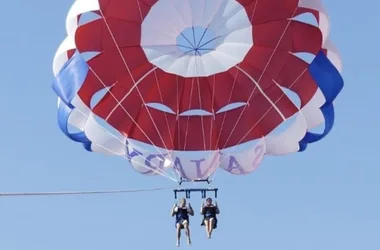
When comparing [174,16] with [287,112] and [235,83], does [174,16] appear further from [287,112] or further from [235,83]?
[287,112]

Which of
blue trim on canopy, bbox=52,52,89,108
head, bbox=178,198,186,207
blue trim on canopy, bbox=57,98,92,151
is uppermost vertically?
blue trim on canopy, bbox=52,52,89,108

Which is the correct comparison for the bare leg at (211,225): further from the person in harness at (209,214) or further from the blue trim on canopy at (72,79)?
the blue trim on canopy at (72,79)

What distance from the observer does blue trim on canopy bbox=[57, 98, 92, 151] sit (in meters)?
15.1

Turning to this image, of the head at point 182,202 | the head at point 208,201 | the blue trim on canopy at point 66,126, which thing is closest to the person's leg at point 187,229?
the head at point 182,202

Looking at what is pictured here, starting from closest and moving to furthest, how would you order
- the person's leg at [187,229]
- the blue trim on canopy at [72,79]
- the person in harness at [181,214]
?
the person's leg at [187,229], the person in harness at [181,214], the blue trim on canopy at [72,79]

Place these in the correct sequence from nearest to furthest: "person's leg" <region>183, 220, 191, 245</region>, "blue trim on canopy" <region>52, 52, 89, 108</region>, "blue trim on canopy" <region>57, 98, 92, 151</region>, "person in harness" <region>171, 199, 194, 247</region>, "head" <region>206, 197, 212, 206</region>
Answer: "person's leg" <region>183, 220, 191, 245</region> → "person in harness" <region>171, 199, 194, 247</region> → "head" <region>206, 197, 212, 206</region> → "blue trim on canopy" <region>52, 52, 89, 108</region> → "blue trim on canopy" <region>57, 98, 92, 151</region>

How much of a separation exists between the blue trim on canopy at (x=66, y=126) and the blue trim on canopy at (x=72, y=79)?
56cm

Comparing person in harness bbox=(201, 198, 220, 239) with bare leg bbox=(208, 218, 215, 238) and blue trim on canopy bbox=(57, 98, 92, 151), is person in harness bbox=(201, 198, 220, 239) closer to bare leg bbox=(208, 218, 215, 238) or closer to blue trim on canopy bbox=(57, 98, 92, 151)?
bare leg bbox=(208, 218, 215, 238)

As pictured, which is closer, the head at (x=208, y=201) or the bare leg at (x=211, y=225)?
the bare leg at (x=211, y=225)

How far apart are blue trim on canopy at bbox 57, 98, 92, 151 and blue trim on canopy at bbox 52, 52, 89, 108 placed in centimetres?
56

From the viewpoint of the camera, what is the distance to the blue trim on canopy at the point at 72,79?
47.2ft

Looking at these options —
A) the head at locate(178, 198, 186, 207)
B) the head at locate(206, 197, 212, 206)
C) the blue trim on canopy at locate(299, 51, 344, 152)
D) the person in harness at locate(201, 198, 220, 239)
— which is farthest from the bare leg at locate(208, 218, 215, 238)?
the blue trim on canopy at locate(299, 51, 344, 152)

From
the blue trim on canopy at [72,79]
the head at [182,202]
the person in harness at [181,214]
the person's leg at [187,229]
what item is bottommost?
the person's leg at [187,229]

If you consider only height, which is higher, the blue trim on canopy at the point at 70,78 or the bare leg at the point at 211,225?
the blue trim on canopy at the point at 70,78
